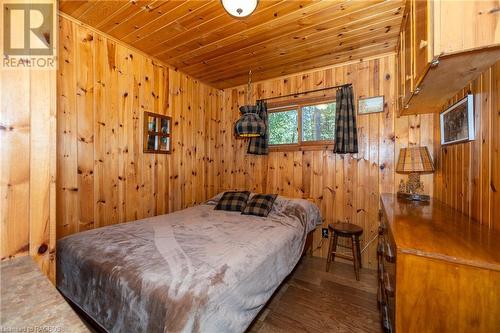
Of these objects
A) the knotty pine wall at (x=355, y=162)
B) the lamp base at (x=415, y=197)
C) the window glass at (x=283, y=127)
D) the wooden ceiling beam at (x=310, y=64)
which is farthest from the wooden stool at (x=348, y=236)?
the wooden ceiling beam at (x=310, y=64)

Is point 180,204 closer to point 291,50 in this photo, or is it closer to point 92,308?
point 92,308

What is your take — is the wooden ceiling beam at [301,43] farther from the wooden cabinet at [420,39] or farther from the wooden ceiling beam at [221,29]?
the wooden cabinet at [420,39]

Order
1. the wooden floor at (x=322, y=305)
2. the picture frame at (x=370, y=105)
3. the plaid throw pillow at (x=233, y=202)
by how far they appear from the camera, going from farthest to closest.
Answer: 1. the plaid throw pillow at (x=233, y=202)
2. the picture frame at (x=370, y=105)
3. the wooden floor at (x=322, y=305)

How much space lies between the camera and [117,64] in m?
2.42

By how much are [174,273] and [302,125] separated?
255cm

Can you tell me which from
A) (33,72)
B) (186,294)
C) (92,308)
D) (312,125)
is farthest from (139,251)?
(312,125)

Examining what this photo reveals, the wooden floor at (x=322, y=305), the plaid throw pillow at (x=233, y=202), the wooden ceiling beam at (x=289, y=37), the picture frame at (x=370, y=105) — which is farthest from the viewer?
the plaid throw pillow at (x=233, y=202)

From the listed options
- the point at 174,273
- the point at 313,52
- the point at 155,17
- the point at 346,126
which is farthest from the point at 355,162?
the point at 155,17

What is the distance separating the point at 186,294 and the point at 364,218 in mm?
2387

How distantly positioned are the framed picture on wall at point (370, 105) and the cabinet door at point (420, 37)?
132cm

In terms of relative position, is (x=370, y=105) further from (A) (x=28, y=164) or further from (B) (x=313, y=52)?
(A) (x=28, y=164)

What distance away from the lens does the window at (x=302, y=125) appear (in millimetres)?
2971

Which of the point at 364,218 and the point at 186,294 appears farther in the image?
the point at 364,218

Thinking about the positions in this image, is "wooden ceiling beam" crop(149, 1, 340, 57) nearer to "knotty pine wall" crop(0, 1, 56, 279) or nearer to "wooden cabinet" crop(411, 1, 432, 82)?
"wooden cabinet" crop(411, 1, 432, 82)
